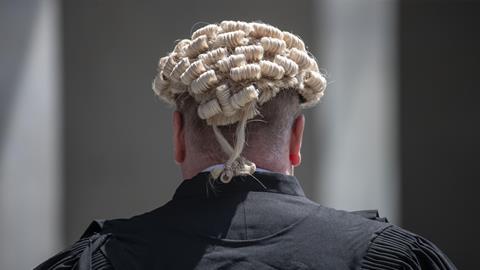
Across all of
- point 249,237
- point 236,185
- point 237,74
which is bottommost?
point 249,237

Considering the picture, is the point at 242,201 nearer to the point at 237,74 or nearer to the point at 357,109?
the point at 237,74

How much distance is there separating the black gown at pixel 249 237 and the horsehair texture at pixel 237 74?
0.07 metres

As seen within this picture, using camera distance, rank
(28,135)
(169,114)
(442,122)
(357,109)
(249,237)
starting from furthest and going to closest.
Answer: (442,122), (357,109), (169,114), (28,135), (249,237)

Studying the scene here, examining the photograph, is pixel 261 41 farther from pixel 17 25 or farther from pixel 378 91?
pixel 378 91

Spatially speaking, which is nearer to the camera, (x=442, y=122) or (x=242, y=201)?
(x=242, y=201)

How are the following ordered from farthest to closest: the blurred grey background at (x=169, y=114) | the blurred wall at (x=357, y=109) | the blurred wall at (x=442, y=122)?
the blurred wall at (x=442, y=122)
the blurred wall at (x=357, y=109)
the blurred grey background at (x=169, y=114)

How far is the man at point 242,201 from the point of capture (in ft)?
5.49

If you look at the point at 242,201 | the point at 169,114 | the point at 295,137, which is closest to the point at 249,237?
the point at 242,201

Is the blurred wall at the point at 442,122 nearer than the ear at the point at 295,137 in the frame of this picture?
No

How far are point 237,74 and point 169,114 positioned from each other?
2939 millimetres

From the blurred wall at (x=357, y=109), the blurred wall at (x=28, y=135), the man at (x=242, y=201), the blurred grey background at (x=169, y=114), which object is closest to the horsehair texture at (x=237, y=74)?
the man at (x=242, y=201)

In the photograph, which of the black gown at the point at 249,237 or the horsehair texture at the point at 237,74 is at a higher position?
the horsehair texture at the point at 237,74

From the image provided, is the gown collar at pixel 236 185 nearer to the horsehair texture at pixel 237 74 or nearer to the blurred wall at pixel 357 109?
the horsehair texture at pixel 237 74

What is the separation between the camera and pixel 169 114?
4621 millimetres
